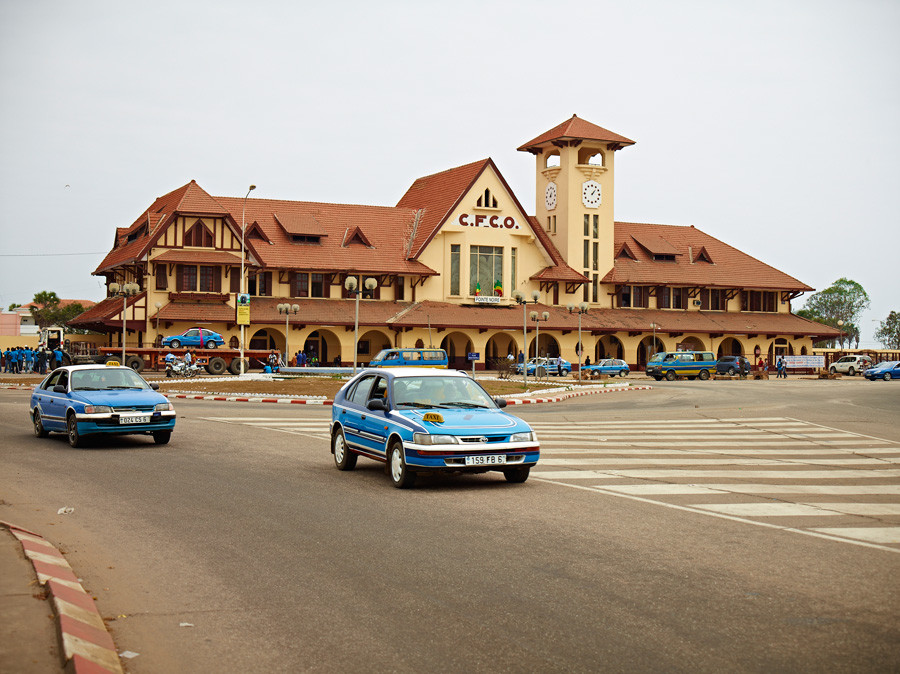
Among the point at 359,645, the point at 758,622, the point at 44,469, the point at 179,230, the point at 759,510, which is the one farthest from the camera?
the point at 179,230

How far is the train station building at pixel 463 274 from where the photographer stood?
62.2 m

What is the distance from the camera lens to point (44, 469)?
14.8 m

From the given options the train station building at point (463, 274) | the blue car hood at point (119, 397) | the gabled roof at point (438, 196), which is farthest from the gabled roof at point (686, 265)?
the blue car hood at point (119, 397)

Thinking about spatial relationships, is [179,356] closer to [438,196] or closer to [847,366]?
[438,196]

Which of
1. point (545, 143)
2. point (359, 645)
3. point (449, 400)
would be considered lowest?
point (359, 645)

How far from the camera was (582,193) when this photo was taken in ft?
244

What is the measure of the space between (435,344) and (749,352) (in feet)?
83.2

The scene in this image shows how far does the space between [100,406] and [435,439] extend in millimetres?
7740

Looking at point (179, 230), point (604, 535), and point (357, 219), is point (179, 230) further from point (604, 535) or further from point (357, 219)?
point (604, 535)

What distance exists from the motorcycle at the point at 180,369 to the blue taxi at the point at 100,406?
29.2 meters

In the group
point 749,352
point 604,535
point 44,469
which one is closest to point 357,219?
point 749,352

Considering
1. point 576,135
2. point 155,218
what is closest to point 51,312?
point 155,218

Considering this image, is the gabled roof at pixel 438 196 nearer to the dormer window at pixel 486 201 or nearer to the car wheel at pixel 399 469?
the dormer window at pixel 486 201

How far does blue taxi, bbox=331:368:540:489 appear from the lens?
12.6 meters
